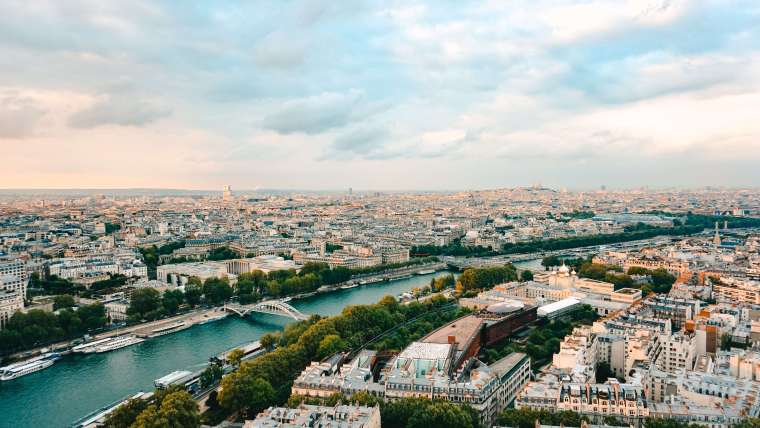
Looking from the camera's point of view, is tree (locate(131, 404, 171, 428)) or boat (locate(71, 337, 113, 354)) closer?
tree (locate(131, 404, 171, 428))

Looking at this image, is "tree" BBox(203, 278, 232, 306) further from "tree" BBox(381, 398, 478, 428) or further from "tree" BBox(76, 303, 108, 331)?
"tree" BBox(381, 398, 478, 428)

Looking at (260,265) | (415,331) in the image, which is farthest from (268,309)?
(260,265)

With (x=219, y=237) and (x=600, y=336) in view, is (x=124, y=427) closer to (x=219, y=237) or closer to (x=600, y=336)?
(x=600, y=336)

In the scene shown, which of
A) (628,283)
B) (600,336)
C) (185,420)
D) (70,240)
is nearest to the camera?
(185,420)

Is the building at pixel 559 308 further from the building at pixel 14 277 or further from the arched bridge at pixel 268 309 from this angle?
the building at pixel 14 277

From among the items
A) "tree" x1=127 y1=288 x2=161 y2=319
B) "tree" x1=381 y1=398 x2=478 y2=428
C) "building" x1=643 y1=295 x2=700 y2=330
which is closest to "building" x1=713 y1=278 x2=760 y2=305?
"building" x1=643 y1=295 x2=700 y2=330

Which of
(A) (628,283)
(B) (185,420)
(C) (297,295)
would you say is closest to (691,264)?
(A) (628,283)

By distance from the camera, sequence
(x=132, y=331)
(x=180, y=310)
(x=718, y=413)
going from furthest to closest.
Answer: (x=180, y=310) < (x=132, y=331) < (x=718, y=413)
